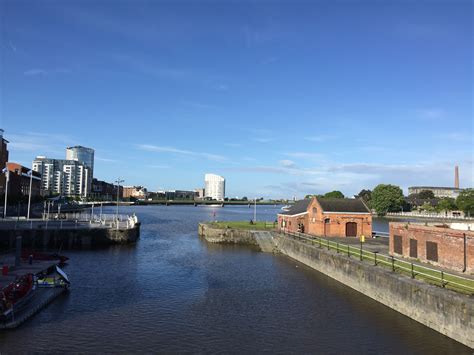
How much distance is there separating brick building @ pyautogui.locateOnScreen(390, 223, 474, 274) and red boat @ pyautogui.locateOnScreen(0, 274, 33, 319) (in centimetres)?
3019

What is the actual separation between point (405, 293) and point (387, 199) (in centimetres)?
17382

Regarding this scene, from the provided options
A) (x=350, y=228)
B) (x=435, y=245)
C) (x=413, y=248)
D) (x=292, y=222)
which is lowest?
(x=413, y=248)

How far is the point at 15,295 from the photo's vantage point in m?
26.9

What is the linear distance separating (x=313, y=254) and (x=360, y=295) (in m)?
13.0

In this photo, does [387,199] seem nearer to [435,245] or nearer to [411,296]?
[435,245]

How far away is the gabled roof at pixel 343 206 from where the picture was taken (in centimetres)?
5900

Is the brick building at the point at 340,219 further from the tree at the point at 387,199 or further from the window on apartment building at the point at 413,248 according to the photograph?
the tree at the point at 387,199

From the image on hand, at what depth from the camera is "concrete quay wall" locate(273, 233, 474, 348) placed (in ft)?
69.8

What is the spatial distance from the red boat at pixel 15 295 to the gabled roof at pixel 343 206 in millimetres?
40934


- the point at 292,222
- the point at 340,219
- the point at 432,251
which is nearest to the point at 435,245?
the point at 432,251

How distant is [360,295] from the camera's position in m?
32.8

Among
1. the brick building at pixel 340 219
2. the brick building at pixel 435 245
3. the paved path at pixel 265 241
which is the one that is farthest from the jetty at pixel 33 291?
the brick building at pixel 340 219

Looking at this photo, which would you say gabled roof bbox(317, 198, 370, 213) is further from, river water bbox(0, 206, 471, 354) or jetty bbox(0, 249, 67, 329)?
jetty bbox(0, 249, 67, 329)

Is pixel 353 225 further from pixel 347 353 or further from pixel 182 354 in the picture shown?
pixel 182 354
